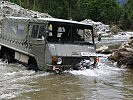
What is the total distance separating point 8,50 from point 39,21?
14.0 feet

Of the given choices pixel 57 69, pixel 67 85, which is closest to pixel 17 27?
pixel 57 69

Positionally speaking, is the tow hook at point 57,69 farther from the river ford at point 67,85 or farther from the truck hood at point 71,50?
the truck hood at point 71,50

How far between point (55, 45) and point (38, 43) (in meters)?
0.88

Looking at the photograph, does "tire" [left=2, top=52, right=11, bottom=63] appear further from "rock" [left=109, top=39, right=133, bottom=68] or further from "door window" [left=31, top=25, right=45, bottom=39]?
"rock" [left=109, top=39, right=133, bottom=68]

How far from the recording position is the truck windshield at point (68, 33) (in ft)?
46.6

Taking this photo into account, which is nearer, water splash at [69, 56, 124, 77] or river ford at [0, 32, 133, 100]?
river ford at [0, 32, 133, 100]

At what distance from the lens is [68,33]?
14.6 m

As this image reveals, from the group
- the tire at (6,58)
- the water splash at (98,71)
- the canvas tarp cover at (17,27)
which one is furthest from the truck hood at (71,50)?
the tire at (6,58)

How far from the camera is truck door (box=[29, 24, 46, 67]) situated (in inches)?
551

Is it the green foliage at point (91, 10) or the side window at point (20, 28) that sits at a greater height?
the green foliage at point (91, 10)

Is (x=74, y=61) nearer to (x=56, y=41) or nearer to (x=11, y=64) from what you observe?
(x=56, y=41)

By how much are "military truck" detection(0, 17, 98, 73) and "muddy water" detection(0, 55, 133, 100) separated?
41 centimetres

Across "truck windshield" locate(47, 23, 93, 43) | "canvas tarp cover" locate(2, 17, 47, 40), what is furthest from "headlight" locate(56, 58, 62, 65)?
"canvas tarp cover" locate(2, 17, 47, 40)

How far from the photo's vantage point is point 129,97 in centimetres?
1037
